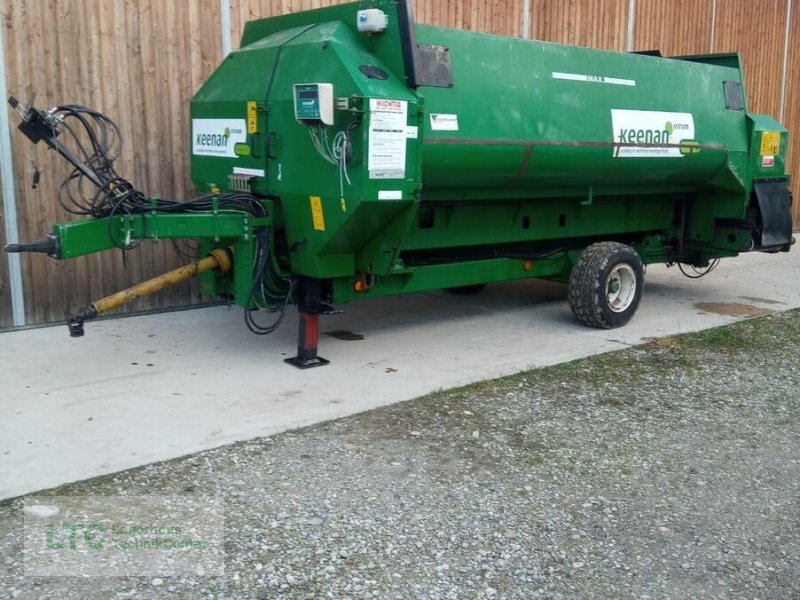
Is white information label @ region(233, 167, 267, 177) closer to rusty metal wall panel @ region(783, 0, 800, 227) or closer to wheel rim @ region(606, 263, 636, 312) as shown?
wheel rim @ region(606, 263, 636, 312)

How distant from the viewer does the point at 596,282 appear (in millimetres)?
7188

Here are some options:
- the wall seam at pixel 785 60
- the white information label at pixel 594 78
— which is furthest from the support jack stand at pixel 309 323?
the wall seam at pixel 785 60

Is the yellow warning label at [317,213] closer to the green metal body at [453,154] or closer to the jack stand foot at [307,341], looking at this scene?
the green metal body at [453,154]

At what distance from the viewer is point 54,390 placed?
545 cm

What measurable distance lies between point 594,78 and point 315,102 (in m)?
2.71

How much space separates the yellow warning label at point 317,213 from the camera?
18.5 feet

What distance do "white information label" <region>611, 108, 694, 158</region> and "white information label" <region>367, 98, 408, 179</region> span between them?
2.32 meters

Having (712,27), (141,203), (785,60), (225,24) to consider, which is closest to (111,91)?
(225,24)

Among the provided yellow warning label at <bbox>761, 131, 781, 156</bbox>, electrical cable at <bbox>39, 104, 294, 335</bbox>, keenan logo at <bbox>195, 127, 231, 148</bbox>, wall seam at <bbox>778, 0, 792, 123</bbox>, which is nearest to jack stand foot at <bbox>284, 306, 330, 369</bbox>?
electrical cable at <bbox>39, 104, 294, 335</bbox>

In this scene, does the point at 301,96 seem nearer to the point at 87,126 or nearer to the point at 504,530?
the point at 87,126

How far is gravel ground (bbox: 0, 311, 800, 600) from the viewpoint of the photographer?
3398 millimetres

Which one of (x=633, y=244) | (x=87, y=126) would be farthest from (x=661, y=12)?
(x=87, y=126)

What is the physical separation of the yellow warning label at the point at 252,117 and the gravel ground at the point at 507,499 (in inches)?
88.5

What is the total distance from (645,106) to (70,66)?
4.78m
